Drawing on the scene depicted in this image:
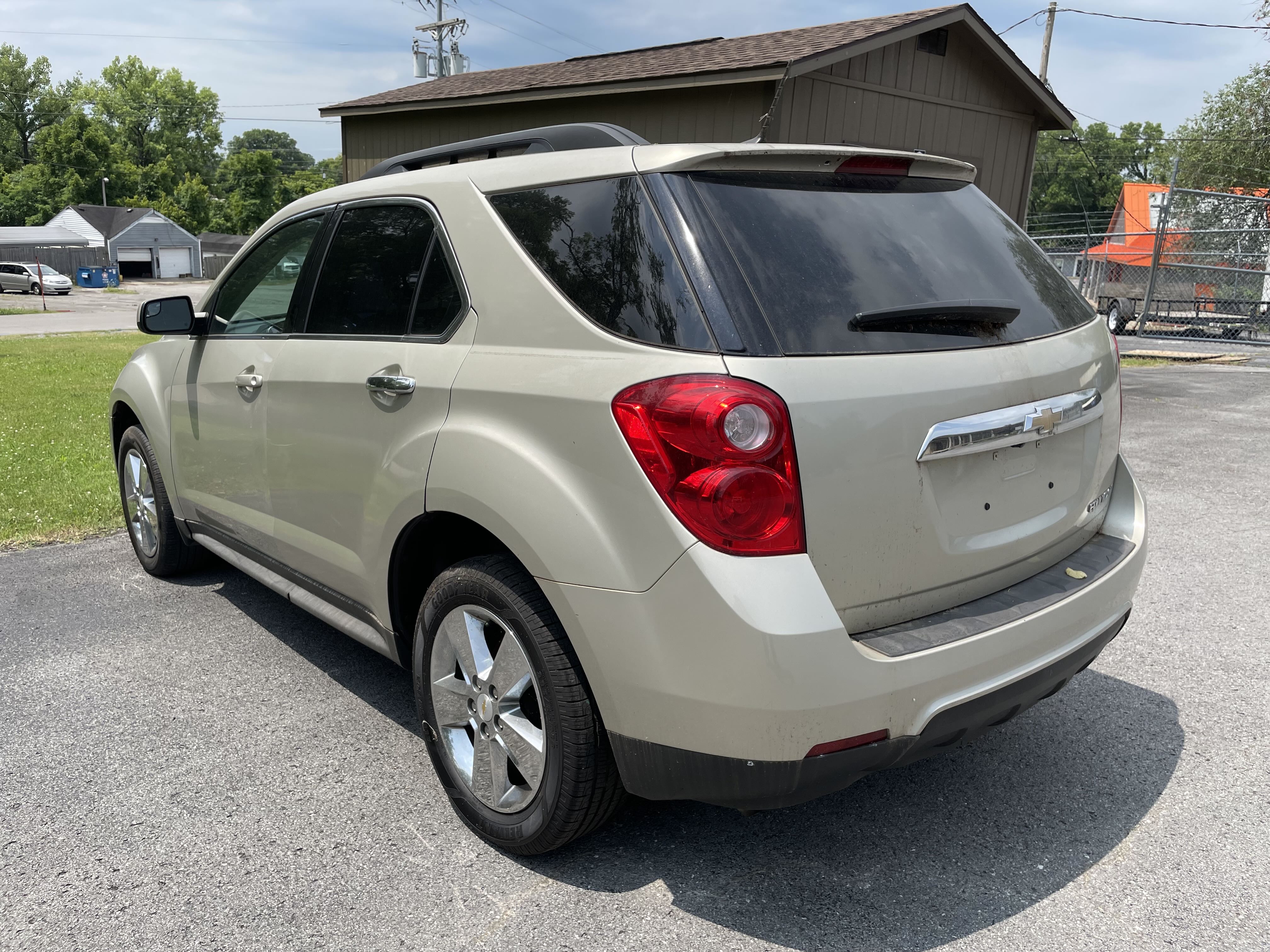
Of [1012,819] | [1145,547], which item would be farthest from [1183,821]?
[1145,547]

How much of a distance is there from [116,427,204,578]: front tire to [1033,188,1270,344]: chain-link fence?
591 inches

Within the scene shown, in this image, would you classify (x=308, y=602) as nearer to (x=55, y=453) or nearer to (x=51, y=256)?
(x=55, y=453)

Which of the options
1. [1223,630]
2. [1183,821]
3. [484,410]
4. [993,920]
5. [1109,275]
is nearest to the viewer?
[993,920]

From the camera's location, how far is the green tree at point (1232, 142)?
3488 cm

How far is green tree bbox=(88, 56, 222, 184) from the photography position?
344ft

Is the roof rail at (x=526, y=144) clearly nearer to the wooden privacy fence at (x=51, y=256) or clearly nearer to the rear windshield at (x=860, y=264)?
the rear windshield at (x=860, y=264)

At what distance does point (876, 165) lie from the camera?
2631 millimetres

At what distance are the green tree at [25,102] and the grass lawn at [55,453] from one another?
99.5 m

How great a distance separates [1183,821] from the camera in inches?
108

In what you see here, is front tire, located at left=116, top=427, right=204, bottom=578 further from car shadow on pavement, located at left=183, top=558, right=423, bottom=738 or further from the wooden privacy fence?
the wooden privacy fence

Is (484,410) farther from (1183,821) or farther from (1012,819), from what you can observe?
(1183,821)

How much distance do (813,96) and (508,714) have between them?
31.7ft

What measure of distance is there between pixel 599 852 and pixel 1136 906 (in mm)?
1323

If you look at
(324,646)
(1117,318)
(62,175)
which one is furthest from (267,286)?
(62,175)
